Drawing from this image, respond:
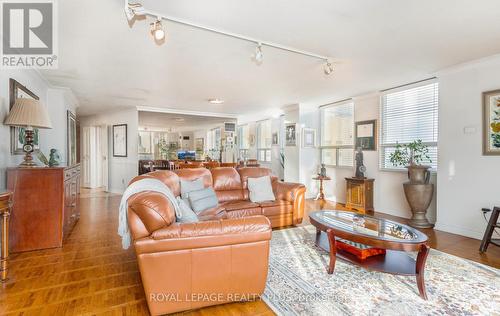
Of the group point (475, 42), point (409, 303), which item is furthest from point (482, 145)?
point (409, 303)

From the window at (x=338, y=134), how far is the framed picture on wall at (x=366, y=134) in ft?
0.71

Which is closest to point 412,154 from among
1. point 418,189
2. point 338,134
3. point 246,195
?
point 418,189

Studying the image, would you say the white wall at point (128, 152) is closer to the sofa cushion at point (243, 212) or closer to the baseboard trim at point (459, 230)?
the sofa cushion at point (243, 212)

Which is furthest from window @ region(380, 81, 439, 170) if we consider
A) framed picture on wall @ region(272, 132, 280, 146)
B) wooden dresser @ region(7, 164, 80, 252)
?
wooden dresser @ region(7, 164, 80, 252)

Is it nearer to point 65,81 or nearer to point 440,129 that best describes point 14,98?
point 65,81

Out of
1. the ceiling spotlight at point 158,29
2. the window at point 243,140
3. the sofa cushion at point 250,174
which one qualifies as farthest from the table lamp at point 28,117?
the window at point 243,140

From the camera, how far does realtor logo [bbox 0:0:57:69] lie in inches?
85.1

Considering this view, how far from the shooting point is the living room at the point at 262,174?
184cm

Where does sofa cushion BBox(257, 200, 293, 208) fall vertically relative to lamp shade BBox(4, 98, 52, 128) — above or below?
below

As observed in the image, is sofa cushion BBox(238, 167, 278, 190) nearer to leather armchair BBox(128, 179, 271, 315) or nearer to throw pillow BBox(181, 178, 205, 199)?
throw pillow BBox(181, 178, 205, 199)

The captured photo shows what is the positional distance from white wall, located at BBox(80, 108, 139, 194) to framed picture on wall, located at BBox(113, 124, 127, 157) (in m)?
0.12

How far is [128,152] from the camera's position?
704 cm

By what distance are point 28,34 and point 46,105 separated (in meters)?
2.40

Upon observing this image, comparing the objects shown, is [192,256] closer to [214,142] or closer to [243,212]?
[243,212]
